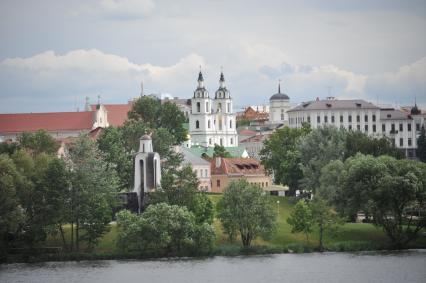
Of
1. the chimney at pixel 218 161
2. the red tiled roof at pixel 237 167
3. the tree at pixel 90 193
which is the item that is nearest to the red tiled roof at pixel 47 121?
the red tiled roof at pixel 237 167

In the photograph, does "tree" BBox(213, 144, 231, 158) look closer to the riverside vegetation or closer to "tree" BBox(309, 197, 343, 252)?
the riverside vegetation

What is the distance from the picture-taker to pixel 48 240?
324 feet

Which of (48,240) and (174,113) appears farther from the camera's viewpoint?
(174,113)

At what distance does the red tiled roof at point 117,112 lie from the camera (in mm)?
189950

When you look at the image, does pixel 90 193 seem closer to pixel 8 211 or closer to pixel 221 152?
pixel 8 211

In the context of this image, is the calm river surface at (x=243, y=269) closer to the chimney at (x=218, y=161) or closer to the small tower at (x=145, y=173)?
the small tower at (x=145, y=173)

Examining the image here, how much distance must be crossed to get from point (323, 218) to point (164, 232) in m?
14.0

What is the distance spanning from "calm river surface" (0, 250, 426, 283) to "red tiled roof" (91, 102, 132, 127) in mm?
97737

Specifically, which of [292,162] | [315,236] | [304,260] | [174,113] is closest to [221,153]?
[174,113]

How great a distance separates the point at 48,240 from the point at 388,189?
2596cm

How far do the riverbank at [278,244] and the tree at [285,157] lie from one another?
912 inches

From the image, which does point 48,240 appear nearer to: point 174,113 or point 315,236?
point 315,236

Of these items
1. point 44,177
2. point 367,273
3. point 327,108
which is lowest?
point 367,273

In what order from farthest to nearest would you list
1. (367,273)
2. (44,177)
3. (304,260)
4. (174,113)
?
(174,113) → (44,177) → (304,260) → (367,273)
